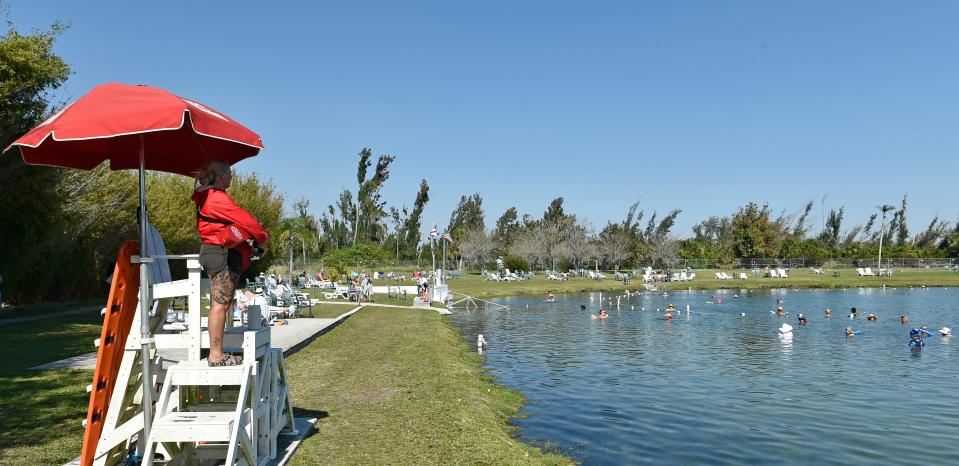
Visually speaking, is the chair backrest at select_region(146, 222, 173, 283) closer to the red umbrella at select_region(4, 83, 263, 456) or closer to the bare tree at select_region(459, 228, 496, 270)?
the red umbrella at select_region(4, 83, 263, 456)

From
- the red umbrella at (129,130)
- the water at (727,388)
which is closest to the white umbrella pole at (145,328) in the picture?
the red umbrella at (129,130)

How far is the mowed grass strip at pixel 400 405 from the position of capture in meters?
7.18

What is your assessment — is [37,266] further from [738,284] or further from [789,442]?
[738,284]

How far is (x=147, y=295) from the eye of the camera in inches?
216

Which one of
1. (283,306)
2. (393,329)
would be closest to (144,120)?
(393,329)

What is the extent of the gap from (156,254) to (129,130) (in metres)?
1.24

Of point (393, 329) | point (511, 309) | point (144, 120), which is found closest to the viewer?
point (144, 120)

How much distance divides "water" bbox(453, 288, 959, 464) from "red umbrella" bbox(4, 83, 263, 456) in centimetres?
605

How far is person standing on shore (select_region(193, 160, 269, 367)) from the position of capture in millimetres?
5645

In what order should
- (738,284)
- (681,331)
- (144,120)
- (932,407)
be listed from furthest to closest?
1. (738,284)
2. (681,331)
3. (932,407)
4. (144,120)

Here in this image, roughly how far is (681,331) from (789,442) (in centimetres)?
1530

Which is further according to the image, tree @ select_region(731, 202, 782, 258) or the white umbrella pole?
tree @ select_region(731, 202, 782, 258)

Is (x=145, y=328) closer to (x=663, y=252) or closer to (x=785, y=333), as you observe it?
(x=785, y=333)

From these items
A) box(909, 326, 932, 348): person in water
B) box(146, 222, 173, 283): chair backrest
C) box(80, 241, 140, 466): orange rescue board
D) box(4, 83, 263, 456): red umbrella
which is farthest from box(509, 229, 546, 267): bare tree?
box(80, 241, 140, 466): orange rescue board
